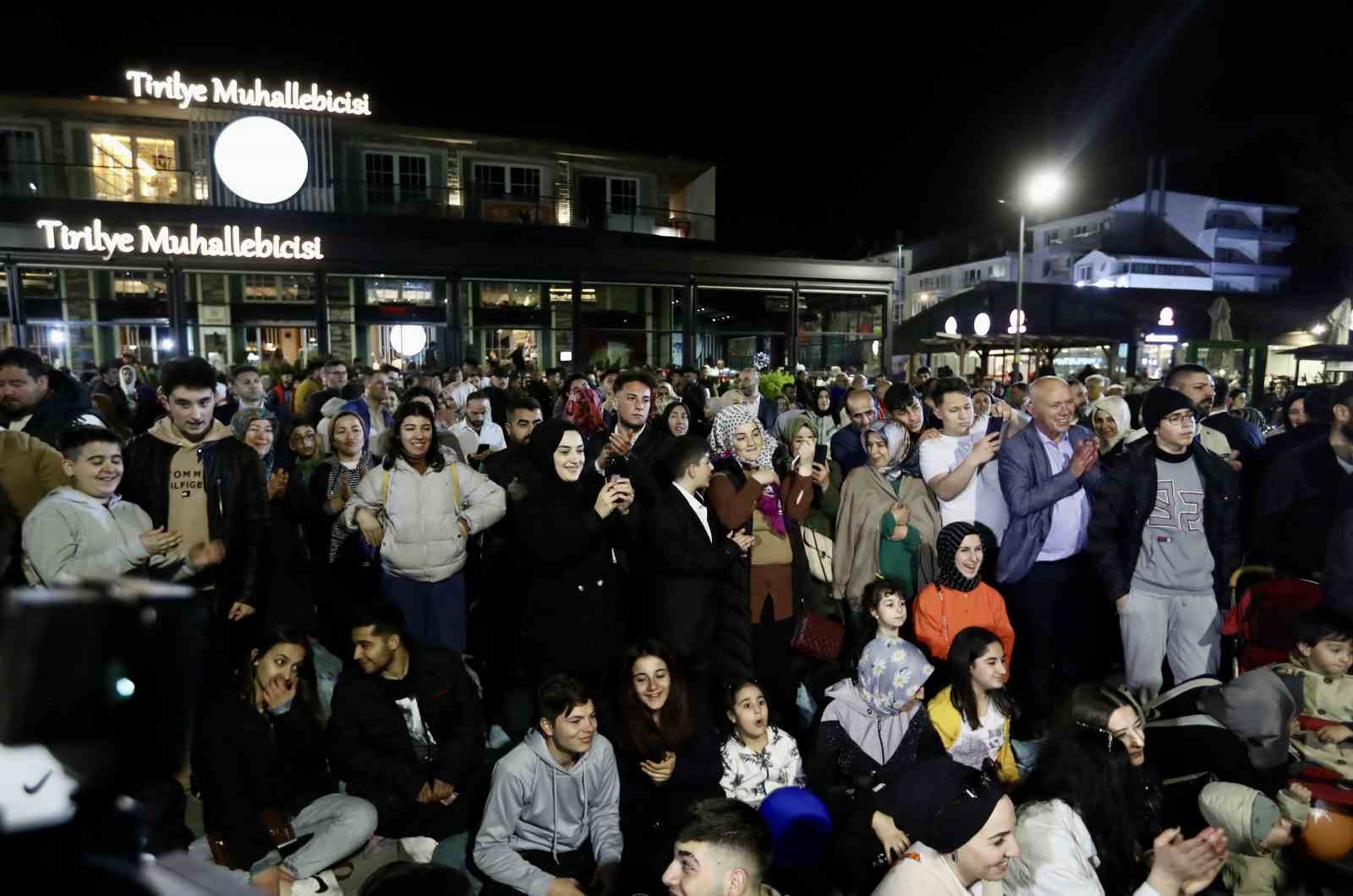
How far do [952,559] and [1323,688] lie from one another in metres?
1.80

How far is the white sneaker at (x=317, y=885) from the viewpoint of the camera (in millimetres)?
3324

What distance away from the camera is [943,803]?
2.79 meters

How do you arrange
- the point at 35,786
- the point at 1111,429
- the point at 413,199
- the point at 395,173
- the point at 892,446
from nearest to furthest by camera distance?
the point at 35,786, the point at 892,446, the point at 1111,429, the point at 413,199, the point at 395,173

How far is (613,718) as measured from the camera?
13.6 ft

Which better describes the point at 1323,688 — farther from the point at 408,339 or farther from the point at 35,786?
the point at 408,339

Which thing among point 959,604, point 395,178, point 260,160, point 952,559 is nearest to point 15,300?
point 260,160

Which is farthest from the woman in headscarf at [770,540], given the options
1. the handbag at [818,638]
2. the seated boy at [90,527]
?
the seated boy at [90,527]

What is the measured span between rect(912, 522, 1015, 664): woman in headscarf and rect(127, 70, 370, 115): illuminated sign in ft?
68.7

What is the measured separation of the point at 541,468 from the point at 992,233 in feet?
190

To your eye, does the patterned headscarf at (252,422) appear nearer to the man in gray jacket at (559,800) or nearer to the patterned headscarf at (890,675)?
the man in gray jacket at (559,800)

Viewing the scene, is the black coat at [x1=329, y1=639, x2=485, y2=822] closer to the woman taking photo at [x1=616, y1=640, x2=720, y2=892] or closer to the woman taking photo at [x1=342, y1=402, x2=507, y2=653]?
the woman taking photo at [x1=342, y1=402, x2=507, y2=653]

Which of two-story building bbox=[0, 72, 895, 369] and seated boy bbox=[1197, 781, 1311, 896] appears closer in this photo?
seated boy bbox=[1197, 781, 1311, 896]

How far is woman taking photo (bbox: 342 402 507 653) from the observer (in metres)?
4.39

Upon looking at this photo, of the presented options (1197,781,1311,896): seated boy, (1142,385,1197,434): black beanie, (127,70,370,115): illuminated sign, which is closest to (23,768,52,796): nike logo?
(1197,781,1311,896): seated boy
